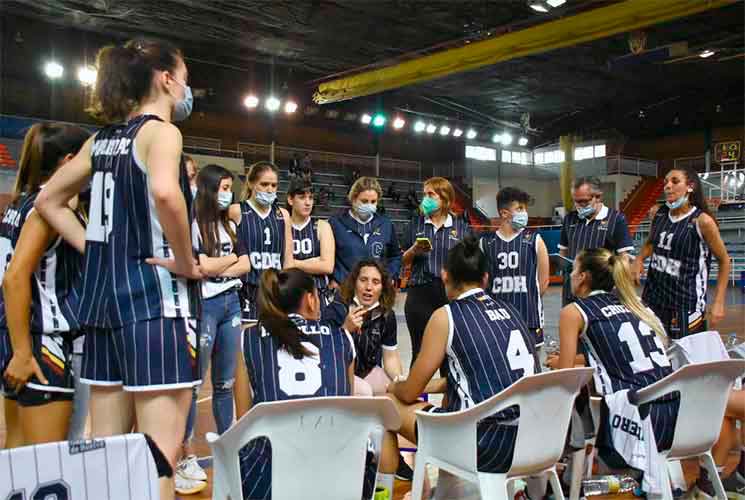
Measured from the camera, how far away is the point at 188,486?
322 centimetres

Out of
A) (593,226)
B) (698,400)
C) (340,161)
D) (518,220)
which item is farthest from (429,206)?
(340,161)

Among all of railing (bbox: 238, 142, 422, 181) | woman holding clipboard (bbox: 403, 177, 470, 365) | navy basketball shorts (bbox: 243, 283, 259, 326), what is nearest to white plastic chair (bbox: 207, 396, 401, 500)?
navy basketball shorts (bbox: 243, 283, 259, 326)

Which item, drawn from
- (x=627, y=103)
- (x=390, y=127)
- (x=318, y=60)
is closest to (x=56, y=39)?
(x=318, y=60)

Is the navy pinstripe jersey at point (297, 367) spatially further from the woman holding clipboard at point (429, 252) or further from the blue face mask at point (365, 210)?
the blue face mask at point (365, 210)

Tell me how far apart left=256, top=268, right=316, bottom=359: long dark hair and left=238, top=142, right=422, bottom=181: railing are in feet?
64.3

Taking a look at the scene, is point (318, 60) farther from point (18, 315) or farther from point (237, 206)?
point (18, 315)

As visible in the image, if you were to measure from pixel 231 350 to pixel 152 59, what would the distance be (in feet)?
5.98

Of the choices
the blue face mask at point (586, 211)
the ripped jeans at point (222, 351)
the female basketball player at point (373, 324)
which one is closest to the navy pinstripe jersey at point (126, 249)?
the ripped jeans at point (222, 351)

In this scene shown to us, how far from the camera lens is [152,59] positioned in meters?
1.84

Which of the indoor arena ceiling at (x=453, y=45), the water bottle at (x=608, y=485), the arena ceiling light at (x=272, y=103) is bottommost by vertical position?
the water bottle at (x=608, y=485)

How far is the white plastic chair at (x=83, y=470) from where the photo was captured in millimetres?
1382

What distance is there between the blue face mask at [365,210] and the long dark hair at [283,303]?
89.5 inches

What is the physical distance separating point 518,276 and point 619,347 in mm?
1828

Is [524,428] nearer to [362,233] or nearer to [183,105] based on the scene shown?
[183,105]
